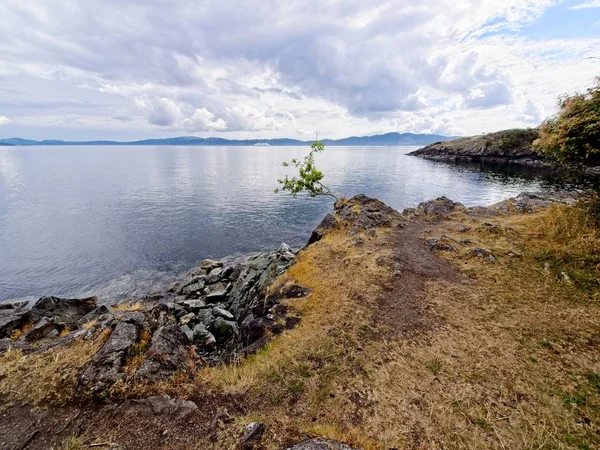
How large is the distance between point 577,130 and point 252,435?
17.2 metres

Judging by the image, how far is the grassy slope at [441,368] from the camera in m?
6.17

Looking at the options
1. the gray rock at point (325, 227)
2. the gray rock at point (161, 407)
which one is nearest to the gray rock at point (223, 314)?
the gray rock at point (161, 407)

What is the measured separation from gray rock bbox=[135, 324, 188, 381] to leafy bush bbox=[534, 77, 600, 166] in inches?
707

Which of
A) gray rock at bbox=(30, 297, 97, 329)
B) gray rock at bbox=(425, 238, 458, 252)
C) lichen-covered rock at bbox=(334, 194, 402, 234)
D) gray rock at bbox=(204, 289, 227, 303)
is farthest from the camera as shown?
lichen-covered rock at bbox=(334, 194, 402, 234)

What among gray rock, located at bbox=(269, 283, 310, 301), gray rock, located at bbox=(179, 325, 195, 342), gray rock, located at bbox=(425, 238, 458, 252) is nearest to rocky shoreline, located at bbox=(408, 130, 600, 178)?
gray rock, located at bbox=(425, 238, 458, 252)

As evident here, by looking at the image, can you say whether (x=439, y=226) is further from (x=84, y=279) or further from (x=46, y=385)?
(x=84, y=279)

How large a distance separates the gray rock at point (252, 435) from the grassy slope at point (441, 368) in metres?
0.27

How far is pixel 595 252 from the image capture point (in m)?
12.1

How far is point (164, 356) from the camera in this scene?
8.50m

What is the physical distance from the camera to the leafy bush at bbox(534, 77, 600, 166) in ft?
38.0

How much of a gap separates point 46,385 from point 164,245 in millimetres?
26936

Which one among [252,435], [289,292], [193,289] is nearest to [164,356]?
[252,435]

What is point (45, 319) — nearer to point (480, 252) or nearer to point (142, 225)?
point (480, 252)

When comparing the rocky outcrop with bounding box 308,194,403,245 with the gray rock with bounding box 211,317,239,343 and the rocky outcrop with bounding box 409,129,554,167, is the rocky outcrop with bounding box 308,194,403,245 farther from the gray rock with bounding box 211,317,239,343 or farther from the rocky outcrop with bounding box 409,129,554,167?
the rocky outcrop with bounding box 409,129,554,167
